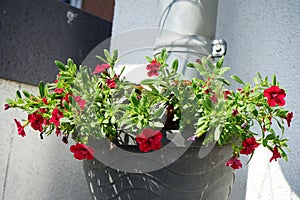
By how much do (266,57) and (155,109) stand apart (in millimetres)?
728

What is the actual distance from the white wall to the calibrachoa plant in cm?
38

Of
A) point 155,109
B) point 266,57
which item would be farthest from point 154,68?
point 266,57

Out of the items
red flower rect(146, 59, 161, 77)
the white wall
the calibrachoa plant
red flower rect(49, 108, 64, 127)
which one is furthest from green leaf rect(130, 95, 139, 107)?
the white wall

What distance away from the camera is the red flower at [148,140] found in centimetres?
97

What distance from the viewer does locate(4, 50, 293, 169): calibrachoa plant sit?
1.00 m

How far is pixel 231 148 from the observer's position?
115 cm

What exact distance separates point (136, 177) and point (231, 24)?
0.90 meters

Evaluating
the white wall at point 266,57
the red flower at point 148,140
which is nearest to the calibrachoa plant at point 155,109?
the red flower at point 148,140

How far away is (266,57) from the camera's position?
1.58 m

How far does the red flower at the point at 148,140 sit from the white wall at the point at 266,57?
68 centimetres

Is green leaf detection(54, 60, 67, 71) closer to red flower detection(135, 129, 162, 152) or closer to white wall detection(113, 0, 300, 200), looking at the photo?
red flower detection(135, 129, 162, 152)

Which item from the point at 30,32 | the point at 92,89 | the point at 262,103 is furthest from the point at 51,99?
the point at 30,32

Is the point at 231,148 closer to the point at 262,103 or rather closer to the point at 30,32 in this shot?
the point at 262,103

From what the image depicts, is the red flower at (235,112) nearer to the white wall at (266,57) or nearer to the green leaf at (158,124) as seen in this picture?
the green leaf at (158,124)
